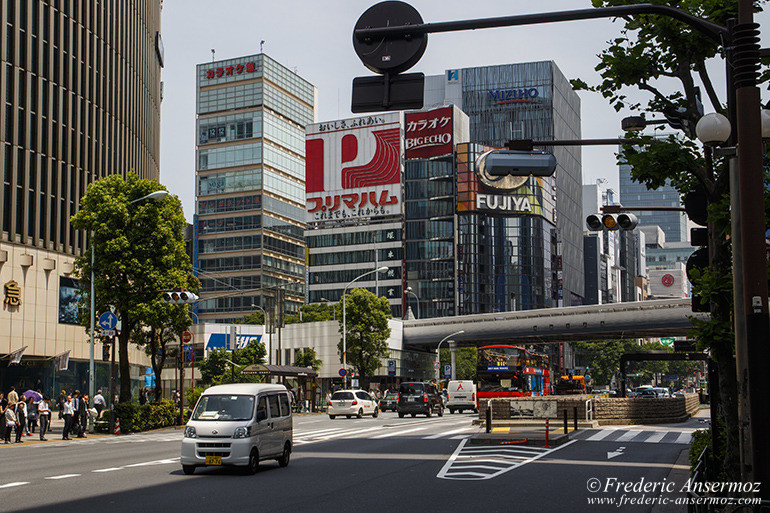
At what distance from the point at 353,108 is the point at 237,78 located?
5367 inches

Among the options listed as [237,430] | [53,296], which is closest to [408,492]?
[237,430]

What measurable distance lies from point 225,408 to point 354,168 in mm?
114758

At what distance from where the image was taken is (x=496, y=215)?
135500mm

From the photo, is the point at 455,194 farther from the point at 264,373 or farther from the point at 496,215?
the point at 264,373

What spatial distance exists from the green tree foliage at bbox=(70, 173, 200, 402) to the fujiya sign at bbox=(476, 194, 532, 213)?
9489 centimetres

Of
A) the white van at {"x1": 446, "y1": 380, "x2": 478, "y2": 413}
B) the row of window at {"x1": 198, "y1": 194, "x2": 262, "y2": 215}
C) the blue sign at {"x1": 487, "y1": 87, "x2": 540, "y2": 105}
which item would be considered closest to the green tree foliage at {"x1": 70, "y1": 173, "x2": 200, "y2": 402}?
the white van at {"x1": 446, "y1": 380, "x2": 478, "y2": 413}

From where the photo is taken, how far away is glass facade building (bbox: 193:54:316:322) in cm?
13750

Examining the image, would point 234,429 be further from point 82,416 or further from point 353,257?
point 353,257

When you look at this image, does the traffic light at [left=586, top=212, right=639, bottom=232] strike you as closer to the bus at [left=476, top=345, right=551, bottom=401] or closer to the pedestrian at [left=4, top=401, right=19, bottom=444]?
the pedestrian at [left=4, top=401, right=19, bottom=444]

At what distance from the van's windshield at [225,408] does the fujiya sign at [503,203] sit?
375 ft

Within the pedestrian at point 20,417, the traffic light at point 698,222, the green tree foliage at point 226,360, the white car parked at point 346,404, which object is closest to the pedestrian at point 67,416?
the pedestrian at point 20,417

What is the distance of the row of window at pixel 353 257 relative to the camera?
133m

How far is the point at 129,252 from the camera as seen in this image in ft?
128

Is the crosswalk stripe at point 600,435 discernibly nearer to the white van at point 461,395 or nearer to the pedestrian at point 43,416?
the pedestrian at point 43,416
